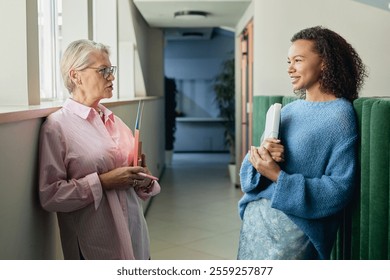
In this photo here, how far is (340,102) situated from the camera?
1.48m

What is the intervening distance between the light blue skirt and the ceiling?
13.8ft

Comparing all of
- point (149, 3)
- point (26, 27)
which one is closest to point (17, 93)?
point (26, 27)

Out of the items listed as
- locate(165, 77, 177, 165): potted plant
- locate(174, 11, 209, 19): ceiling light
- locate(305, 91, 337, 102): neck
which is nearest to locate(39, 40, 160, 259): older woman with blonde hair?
locate(305, 91, 337, 102): neck

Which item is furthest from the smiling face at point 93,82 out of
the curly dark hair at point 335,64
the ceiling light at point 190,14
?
the ceiling light at point 190,14

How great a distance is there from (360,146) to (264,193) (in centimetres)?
31

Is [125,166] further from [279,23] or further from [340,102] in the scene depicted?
[279,23]

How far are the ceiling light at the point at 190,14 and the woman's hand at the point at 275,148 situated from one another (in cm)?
483

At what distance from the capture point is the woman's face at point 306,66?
4.94 ft

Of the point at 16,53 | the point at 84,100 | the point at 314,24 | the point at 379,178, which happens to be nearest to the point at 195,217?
the point at 314,24

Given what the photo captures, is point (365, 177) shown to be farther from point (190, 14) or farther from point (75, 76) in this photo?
point (190, 14)

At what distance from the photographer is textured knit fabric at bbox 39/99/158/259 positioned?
1486 millimetres

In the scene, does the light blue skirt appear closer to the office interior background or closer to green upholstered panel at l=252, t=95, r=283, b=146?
the office interior background

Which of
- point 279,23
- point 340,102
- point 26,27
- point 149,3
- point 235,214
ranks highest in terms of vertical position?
point 149,3

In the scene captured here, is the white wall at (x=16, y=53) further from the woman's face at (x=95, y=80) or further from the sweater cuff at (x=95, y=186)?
the sweater cuff at (x=95, y=186)
